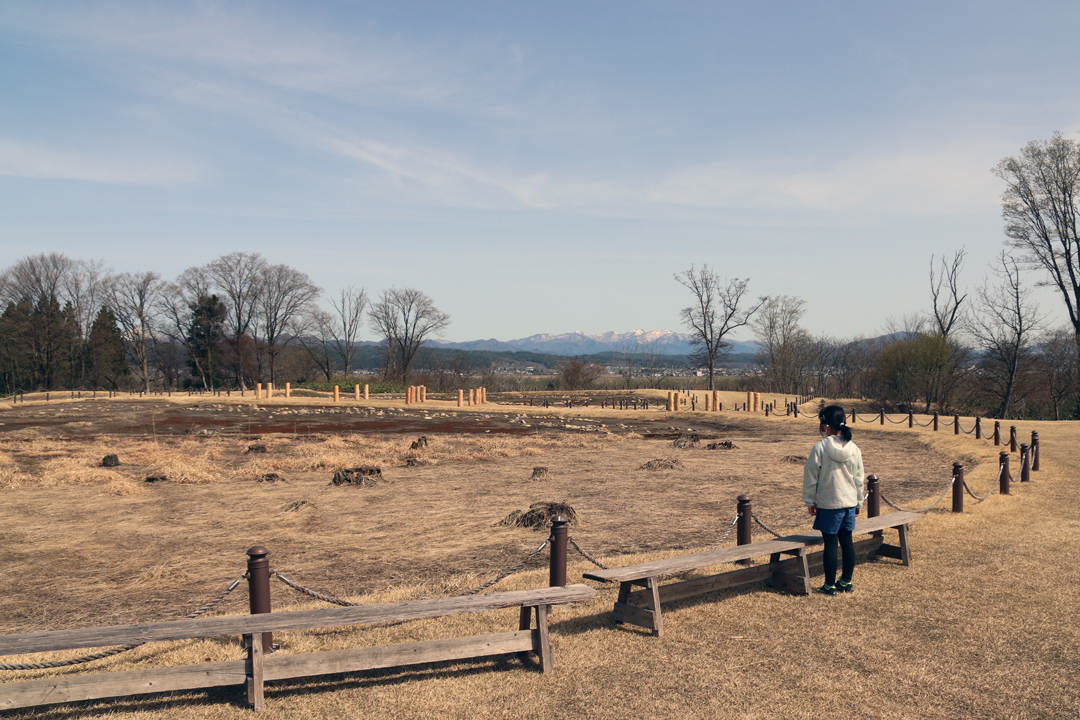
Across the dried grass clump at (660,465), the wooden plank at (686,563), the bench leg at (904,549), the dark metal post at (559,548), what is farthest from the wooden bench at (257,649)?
the dried grass clump at (660,465)

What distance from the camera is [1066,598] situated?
644 centimetres

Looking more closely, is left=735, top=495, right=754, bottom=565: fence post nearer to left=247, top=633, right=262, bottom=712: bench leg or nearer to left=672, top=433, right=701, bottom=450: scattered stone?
left=247, top=633, right=262, bottom=712: bench leg

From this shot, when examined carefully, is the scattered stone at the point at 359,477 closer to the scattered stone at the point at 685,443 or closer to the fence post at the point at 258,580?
the fence post at the point at 258,580

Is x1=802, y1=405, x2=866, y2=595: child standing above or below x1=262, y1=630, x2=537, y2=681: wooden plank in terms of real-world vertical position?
above

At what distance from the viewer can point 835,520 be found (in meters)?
6.34

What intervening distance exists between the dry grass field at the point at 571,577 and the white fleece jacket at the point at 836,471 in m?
1.05

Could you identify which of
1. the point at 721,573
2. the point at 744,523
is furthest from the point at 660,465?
the point at 721,573

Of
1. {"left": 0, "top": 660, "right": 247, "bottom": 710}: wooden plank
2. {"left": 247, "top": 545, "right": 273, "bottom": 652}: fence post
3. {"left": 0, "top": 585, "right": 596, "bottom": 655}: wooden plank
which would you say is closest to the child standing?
{"left": 0, "top": 585, "right": 596, "bottom": 655}: wooden plank

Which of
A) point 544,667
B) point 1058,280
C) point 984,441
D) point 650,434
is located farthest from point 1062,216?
point 544,667

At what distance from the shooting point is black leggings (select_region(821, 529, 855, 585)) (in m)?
6.48

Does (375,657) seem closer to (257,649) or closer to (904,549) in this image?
(257,649)

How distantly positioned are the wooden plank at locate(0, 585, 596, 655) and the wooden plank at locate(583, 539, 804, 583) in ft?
1.55

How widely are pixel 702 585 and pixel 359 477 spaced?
11090 millimetres

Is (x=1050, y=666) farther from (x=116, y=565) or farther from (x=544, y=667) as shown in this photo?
(x=116, y=565)
